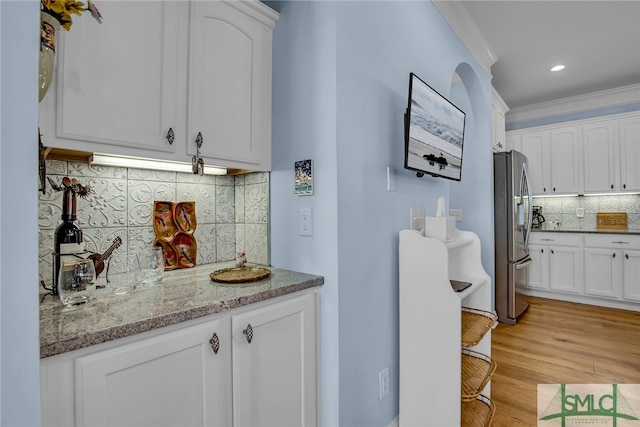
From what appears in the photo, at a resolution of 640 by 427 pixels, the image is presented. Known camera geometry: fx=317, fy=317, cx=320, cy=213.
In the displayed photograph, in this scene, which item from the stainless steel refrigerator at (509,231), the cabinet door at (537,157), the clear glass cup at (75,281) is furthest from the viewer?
the cabinet door at (537,157)

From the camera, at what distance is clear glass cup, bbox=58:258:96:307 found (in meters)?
0.99

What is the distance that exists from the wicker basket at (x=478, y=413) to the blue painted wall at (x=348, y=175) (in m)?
0.40

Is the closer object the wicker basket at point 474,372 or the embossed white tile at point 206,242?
the wicker basket at point 474,372

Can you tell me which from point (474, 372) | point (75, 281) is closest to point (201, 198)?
point (75, 281)

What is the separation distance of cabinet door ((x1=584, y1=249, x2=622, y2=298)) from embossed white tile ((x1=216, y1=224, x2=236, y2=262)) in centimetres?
446

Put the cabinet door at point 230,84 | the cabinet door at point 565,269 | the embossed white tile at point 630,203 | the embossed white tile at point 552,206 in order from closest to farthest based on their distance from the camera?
the cabinet door at point 230,84 → the cabinet door at point 565,269 → the embossed white tile at point 630,203 → the embossed white tile at point 552,206

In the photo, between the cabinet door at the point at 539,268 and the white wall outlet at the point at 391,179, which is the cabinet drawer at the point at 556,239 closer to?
the cabinet door at the point at 539,268

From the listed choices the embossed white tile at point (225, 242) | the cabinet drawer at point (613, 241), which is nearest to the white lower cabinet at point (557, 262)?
the cabinet drawer at point (613, 241)

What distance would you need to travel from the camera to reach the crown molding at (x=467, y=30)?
7.59ft

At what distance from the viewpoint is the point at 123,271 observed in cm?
143

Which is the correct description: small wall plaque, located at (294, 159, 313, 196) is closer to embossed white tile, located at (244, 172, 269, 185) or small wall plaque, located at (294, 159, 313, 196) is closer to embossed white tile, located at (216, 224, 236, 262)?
embossed white tile, located at (244, 172, 269, 185)

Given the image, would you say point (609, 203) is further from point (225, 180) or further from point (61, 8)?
point (61, 8)

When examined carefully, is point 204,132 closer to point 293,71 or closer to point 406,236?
point 293,71

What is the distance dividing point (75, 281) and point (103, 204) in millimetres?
467
